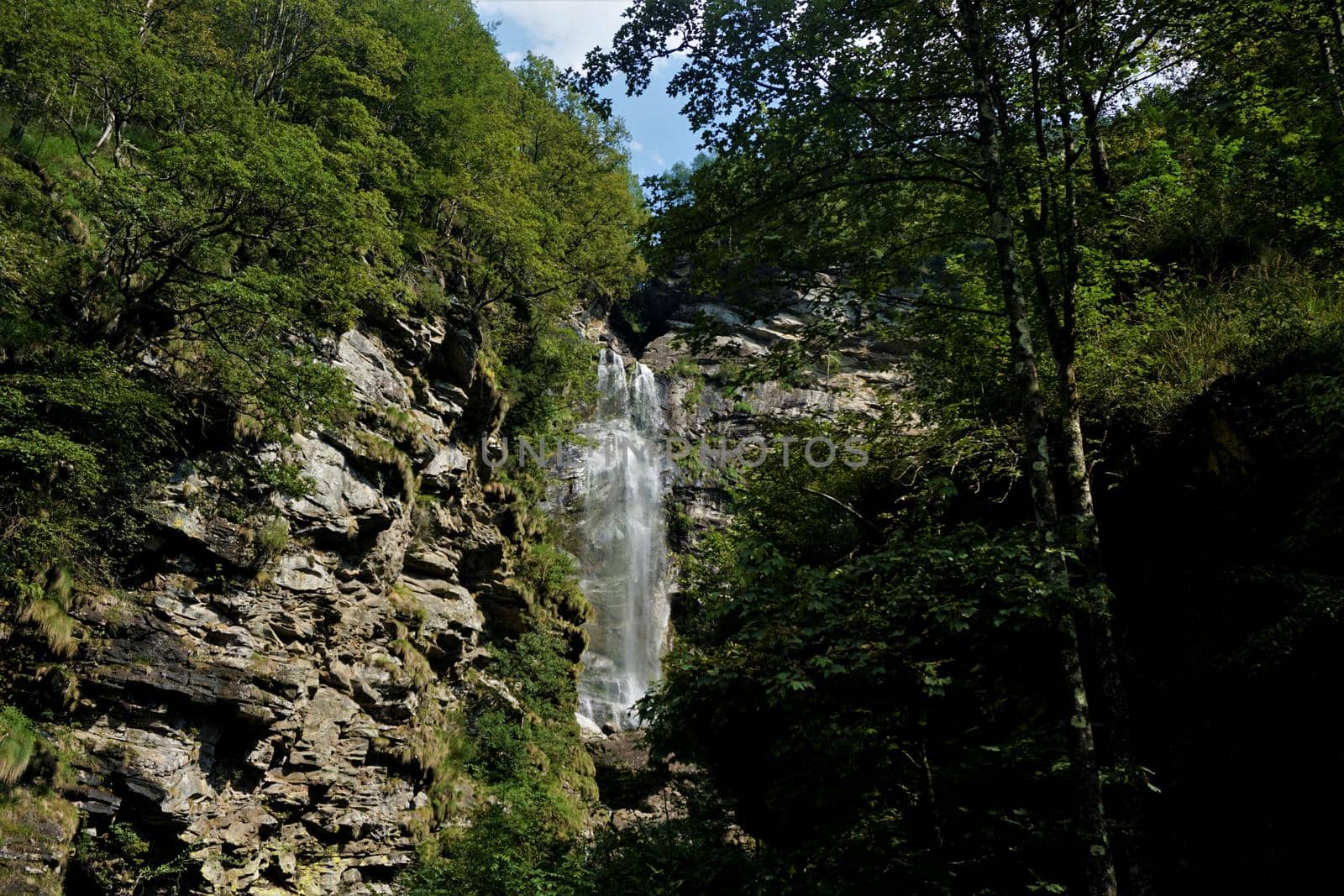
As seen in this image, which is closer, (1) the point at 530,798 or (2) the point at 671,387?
(1) the point at 530,798

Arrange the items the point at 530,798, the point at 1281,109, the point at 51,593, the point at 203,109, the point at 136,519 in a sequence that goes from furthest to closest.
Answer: the point at 530,798 → the point at 203,109 → the point at 136,519 → the point at 51,593 → the point at 1281,109

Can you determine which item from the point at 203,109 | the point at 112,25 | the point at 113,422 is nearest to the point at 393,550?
the point at 113,422

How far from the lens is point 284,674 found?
12703mm

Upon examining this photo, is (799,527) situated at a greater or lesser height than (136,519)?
lesser

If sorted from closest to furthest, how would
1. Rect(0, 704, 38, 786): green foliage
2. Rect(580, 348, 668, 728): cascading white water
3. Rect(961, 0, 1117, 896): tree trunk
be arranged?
1. Rect(961, 0, 1117, 896): tree trunk
2. Rect(0, 704, 38, 786): green foliage
3. Rect(580, 348, 668, 728): cascading white water

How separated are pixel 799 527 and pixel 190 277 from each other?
10298 mm

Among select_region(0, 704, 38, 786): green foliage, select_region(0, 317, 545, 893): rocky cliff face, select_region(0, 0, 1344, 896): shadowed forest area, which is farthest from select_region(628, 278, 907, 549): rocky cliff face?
select_region(0, 704, 38, 786): green foliage

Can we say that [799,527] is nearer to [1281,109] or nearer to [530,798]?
[1281,109]

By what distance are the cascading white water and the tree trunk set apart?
1906cm

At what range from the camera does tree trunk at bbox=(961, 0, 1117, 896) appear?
4301 millimetres

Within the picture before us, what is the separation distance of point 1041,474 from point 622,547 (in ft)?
71.6

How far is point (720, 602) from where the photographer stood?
541 cm

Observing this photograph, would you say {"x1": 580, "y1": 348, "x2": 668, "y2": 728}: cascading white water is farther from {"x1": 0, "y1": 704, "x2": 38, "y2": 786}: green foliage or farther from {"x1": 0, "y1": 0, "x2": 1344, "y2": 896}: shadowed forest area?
{"x1": 0, "y1": 704, "x2": 38, "y2": 786}: green foliage

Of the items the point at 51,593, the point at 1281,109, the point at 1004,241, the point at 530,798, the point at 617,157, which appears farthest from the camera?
the point at 617,157
